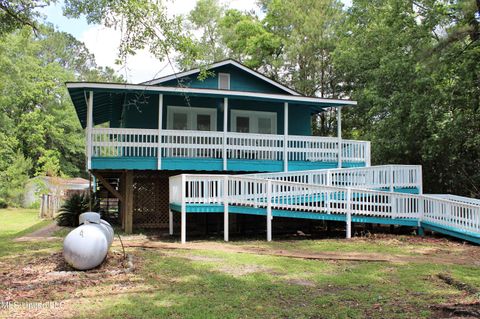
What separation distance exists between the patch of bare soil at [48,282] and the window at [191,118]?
28.7 ft

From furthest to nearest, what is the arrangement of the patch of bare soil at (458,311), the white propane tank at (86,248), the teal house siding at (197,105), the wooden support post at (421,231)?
the teal house siding at (197,105), the wooden support post at (421,231), the white propane tank at (86,248), the patch of bare soil at (458,311)

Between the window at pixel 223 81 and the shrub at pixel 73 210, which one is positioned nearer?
the shrub at pixel 73 210

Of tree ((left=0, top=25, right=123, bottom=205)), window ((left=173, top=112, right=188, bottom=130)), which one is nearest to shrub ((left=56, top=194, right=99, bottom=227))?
window ((left=173, top=112, right=188, bottom=130))

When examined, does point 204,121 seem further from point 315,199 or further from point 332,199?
point 332,199

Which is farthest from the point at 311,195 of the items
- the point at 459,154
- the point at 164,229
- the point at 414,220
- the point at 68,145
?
the point at 68,145

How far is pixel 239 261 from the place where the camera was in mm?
9562

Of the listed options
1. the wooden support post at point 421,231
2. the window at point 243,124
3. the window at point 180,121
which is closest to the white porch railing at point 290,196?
the wooden support post at point 421,231

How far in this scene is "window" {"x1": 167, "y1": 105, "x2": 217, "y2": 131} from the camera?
58.8 feet

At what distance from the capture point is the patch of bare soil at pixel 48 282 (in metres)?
5.85

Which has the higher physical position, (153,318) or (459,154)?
(459,154)

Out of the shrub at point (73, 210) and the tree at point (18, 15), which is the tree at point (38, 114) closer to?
the shrub at point (73, 210)

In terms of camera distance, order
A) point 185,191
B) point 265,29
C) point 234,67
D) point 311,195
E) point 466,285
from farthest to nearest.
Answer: point 265,29 < point 234,67 < point 311,195 < point 185,191 < point 466,285

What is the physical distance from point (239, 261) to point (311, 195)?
4.79m

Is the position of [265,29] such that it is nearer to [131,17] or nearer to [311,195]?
[311,195]
